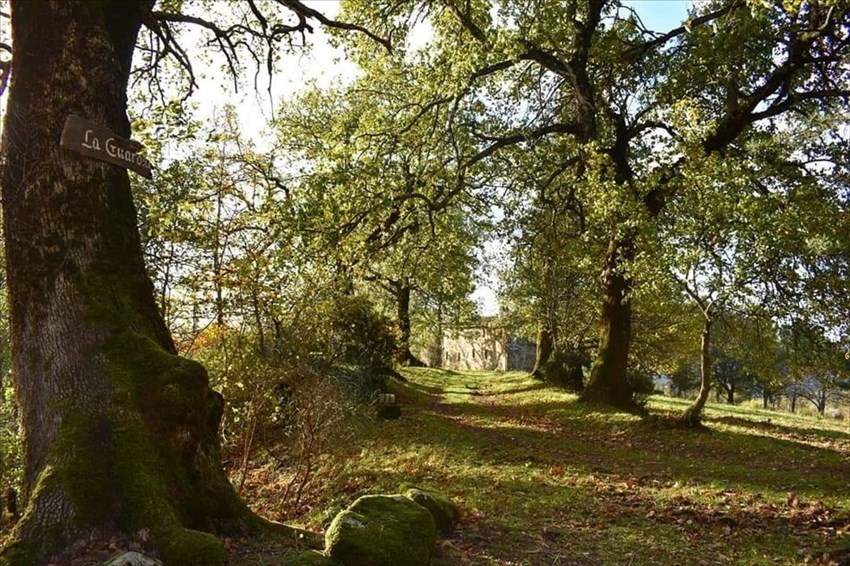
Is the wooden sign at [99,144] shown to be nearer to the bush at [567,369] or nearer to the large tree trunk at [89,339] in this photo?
the large tree trunk at [89,339]

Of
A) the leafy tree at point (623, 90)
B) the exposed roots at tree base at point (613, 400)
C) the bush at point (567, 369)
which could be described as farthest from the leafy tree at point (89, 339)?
→ the bush at point (567, 369)

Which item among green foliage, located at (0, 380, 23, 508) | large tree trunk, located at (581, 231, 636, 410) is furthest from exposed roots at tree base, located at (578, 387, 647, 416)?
green foliage, located at (0, 380, 23, 508)

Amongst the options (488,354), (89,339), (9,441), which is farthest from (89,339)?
(488,354)

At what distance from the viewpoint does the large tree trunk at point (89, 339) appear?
4.01 m

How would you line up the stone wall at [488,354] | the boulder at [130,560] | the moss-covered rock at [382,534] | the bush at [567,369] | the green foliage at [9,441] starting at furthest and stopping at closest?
the stone wall at [488,354] < the bush at [567,369] < the green foliage at [9,441] < the moss-covered rock at [382,534] < the boulder at [130,560]

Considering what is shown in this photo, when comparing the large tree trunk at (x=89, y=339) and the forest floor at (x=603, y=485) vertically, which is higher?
the large tree trunk at (x=89, y=339)

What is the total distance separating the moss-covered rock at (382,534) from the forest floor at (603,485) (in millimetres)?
393

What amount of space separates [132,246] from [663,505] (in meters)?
7.17

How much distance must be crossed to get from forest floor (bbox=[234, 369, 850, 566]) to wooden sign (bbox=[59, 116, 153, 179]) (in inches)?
129

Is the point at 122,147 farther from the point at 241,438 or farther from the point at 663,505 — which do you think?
the point at 663,505

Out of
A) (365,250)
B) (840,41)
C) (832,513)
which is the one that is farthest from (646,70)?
(832,513)

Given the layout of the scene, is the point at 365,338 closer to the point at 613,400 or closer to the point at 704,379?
the point at 613,400

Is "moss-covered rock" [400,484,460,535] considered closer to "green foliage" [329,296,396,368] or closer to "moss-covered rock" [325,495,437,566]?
"moss-covered rock" [325,495,437,566]

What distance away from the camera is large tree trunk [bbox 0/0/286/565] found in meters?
4.01
